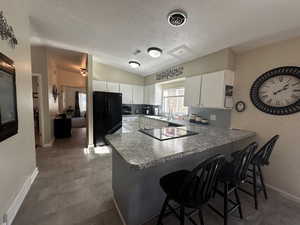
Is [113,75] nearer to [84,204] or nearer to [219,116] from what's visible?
[219,116]

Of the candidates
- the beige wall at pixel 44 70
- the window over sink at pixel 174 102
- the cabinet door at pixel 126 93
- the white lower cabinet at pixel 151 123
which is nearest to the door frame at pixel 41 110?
the beige wall at pixel 44 70

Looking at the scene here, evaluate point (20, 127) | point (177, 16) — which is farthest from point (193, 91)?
point (20, 127)

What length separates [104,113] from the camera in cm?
385

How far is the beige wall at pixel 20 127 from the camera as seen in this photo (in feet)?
4.70

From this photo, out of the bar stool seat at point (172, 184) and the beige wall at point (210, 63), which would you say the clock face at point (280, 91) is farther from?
the bar stool seat at point (172, 184)

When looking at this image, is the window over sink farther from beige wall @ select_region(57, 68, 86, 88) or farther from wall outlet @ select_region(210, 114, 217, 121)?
beige wall @ select_region(57, 68, 86, 88)

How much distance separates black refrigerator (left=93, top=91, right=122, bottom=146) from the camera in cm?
375

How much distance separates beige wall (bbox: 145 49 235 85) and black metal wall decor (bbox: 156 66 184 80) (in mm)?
154

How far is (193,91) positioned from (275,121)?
150 centimetres

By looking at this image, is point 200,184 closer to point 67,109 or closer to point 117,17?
point 117,17

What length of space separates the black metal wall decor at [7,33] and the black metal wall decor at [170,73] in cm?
321

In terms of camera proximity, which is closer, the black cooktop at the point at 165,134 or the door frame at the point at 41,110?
the black cooktop at the point at 165,134

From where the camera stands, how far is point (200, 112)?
3.18 m

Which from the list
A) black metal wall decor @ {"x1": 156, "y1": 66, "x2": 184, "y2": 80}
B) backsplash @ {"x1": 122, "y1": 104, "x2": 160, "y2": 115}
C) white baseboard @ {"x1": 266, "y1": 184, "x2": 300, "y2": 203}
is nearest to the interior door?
backsplash @ {"x1": 122, "y1": 104, "x2": 160, "y2": 115}
